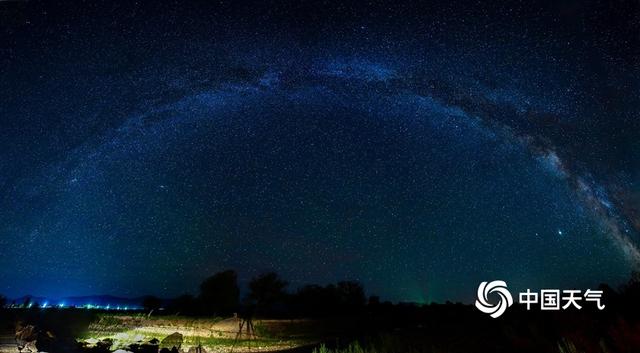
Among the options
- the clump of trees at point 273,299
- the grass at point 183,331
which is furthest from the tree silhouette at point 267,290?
the grass at point 183,331

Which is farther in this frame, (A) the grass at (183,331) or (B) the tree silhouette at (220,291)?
(B) the tree silhouette at (220,291)

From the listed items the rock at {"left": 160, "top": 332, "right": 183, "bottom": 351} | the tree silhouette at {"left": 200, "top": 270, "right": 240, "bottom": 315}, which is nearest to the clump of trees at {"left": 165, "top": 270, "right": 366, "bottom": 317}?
the tree silhouette at {"left": 200, "top": 270, "right": 240, "bottom": 315}

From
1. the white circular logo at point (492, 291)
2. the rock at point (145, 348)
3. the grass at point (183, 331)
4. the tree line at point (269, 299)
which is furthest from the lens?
the tree line at point (269, 299)

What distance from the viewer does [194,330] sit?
9.91m

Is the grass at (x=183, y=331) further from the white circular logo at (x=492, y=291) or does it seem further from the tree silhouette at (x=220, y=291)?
the tree silhouette at (x=220, y=291)

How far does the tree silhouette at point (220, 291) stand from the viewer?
27.4m

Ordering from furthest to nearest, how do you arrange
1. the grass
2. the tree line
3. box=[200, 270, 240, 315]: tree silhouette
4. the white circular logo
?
box=[200, 270, 240, 315]: tree silhouette, the tree line, the grass, the white circular logo

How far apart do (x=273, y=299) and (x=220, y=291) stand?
8965 millimetres

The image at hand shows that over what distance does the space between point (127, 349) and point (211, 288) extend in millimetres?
22850

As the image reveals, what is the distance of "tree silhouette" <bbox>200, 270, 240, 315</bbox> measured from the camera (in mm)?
27391

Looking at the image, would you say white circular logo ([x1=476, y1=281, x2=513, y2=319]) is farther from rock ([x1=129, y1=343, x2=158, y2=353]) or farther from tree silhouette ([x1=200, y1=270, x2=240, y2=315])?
tree silhouette ([x1=200, y1=270, x2=240, y2=315])

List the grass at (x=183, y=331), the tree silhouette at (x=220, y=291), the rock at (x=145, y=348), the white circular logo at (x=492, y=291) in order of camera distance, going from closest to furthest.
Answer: the white circular logo at (x=492, y=291)
the rock at (x=145, y=348)
the grass at (x=183, y=331)
the tree silhouette at (x=220, y=291)

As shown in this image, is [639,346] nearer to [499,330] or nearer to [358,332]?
[499,330]

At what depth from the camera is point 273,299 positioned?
67.3ft
